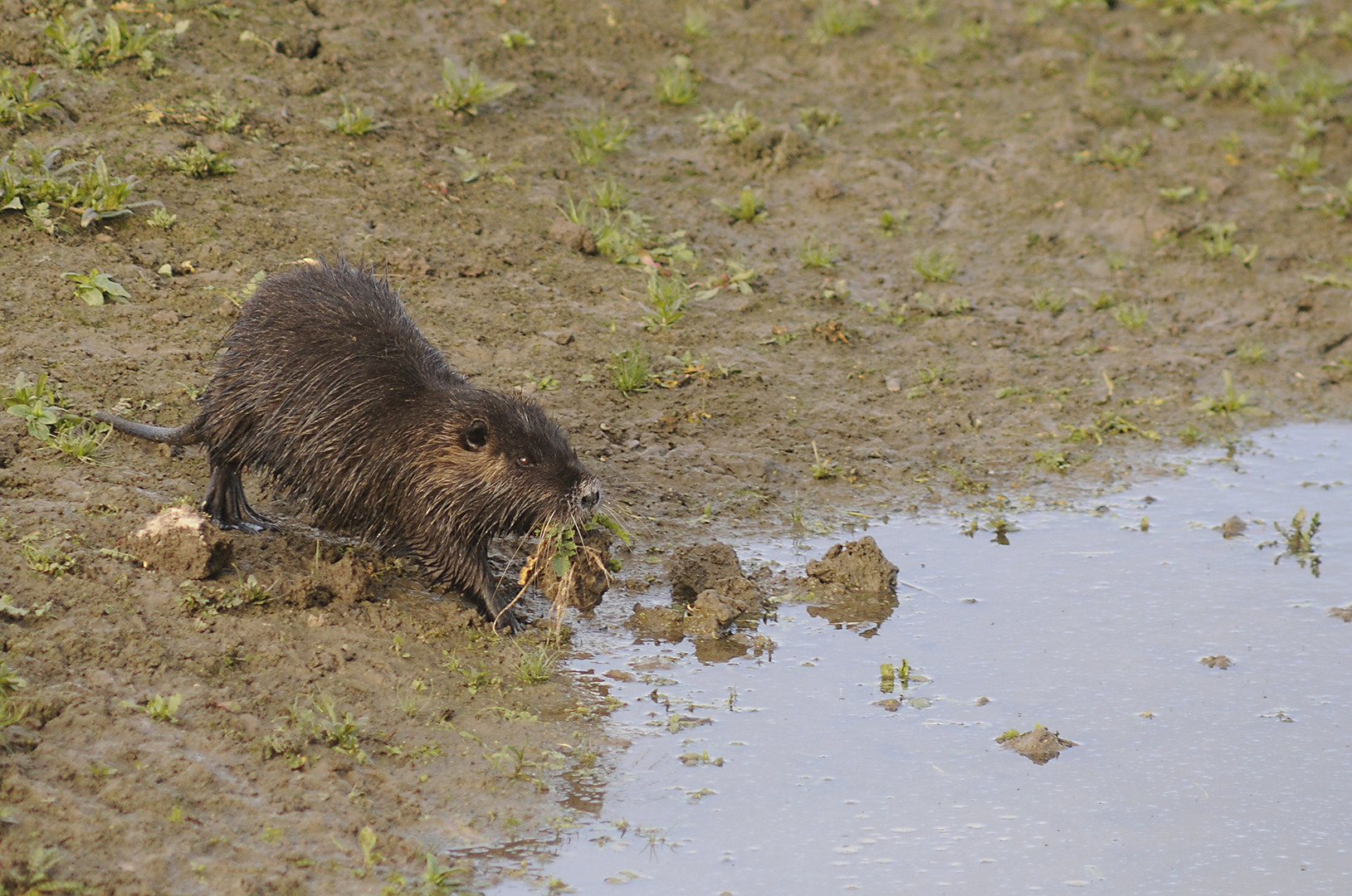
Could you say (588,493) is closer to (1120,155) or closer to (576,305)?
(576,305)

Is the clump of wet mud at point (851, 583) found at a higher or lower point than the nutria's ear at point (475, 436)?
lower

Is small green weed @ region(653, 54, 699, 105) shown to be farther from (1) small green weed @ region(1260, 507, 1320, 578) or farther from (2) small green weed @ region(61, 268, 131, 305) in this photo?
(1) small green weed @ region(1260, 507, 1320, 578)

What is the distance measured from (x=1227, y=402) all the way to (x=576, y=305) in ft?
12.8

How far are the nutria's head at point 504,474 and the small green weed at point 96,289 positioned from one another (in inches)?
96.9

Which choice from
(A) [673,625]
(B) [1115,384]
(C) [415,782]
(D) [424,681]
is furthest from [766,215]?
(C) [415,782]

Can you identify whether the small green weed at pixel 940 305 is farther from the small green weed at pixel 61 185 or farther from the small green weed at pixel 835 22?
the small green weed at pixel 61 185

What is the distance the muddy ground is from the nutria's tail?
9cm

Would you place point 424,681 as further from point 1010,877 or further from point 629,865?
point 1010,877

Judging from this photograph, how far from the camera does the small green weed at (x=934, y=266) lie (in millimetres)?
8680

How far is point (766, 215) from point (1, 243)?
4.71m

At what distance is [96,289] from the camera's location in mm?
6613

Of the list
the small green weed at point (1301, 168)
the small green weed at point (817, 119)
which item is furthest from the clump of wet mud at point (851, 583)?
the small green weed at point (1301, 168)

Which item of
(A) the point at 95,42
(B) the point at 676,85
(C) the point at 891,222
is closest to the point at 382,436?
(A) the point at 95,42

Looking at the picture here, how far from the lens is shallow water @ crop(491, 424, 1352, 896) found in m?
4.13
